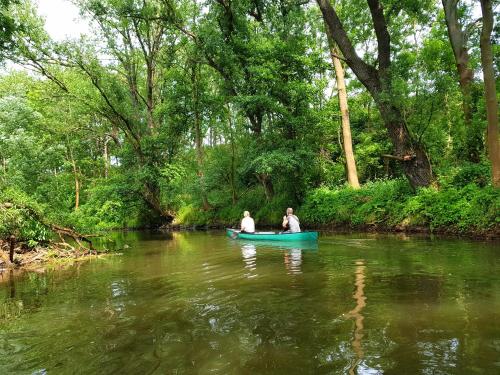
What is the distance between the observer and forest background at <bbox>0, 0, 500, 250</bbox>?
15234mm

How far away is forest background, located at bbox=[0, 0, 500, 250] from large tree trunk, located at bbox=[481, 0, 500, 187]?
0.04m

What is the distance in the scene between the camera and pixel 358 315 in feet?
17.5

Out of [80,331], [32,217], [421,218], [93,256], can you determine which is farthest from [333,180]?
[80,331]

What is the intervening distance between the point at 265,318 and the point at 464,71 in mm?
14592

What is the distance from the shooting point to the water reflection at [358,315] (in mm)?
3913

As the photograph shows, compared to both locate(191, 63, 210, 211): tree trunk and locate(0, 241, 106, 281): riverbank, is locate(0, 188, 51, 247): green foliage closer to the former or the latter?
locate(0, 241, 106, 281): riverbank

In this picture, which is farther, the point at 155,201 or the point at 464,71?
the point at 155,201

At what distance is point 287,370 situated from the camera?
146 inches

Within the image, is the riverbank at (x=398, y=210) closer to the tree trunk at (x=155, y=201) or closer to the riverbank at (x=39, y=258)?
the tree trunk at (x=155, y=201)

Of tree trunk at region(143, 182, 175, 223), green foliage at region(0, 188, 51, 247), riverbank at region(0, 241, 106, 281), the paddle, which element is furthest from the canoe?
tree trunk at region(143, 182, 175, 223)

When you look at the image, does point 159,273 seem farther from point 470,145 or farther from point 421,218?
point 470,145

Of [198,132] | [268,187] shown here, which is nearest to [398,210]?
[268,187]

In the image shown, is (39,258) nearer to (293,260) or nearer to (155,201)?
(293,260)

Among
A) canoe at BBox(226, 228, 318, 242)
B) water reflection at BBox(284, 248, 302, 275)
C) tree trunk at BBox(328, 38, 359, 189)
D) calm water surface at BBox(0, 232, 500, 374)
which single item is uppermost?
tree trunk at BBox(328, 38, 359, 189)
